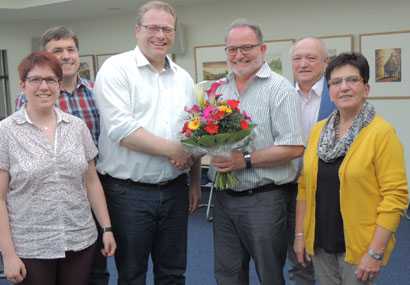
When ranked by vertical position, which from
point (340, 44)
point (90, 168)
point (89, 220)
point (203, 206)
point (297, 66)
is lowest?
point (203, 206)

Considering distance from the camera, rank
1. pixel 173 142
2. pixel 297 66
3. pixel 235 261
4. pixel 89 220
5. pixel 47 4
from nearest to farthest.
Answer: pixel 89 220
pixel 173 142
pixel 235 261
pixel 297 66
pixel 47 4

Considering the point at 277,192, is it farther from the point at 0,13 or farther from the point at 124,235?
the point at 0,13

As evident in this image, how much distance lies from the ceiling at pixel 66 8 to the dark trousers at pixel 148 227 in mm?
4778

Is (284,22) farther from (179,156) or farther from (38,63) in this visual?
(38,63)

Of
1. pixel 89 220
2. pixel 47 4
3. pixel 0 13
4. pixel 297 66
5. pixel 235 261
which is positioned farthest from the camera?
pixel 0 13

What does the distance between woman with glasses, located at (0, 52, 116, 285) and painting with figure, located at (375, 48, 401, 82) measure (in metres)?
4.56

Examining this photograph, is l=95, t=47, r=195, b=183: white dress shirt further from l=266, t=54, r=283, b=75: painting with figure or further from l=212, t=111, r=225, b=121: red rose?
l=266, t=54, r=283, b=75: painting with figure

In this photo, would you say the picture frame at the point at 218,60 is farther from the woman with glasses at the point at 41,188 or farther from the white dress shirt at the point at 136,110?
the woman with glasses at the point at 41,188

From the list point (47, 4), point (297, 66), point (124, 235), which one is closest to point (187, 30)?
point (47, 4)

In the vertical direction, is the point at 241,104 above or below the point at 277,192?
above

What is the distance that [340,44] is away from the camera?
19.5ft

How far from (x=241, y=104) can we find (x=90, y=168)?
82 cm

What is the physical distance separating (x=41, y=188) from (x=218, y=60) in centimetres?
528

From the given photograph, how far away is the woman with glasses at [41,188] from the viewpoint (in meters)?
2.05
